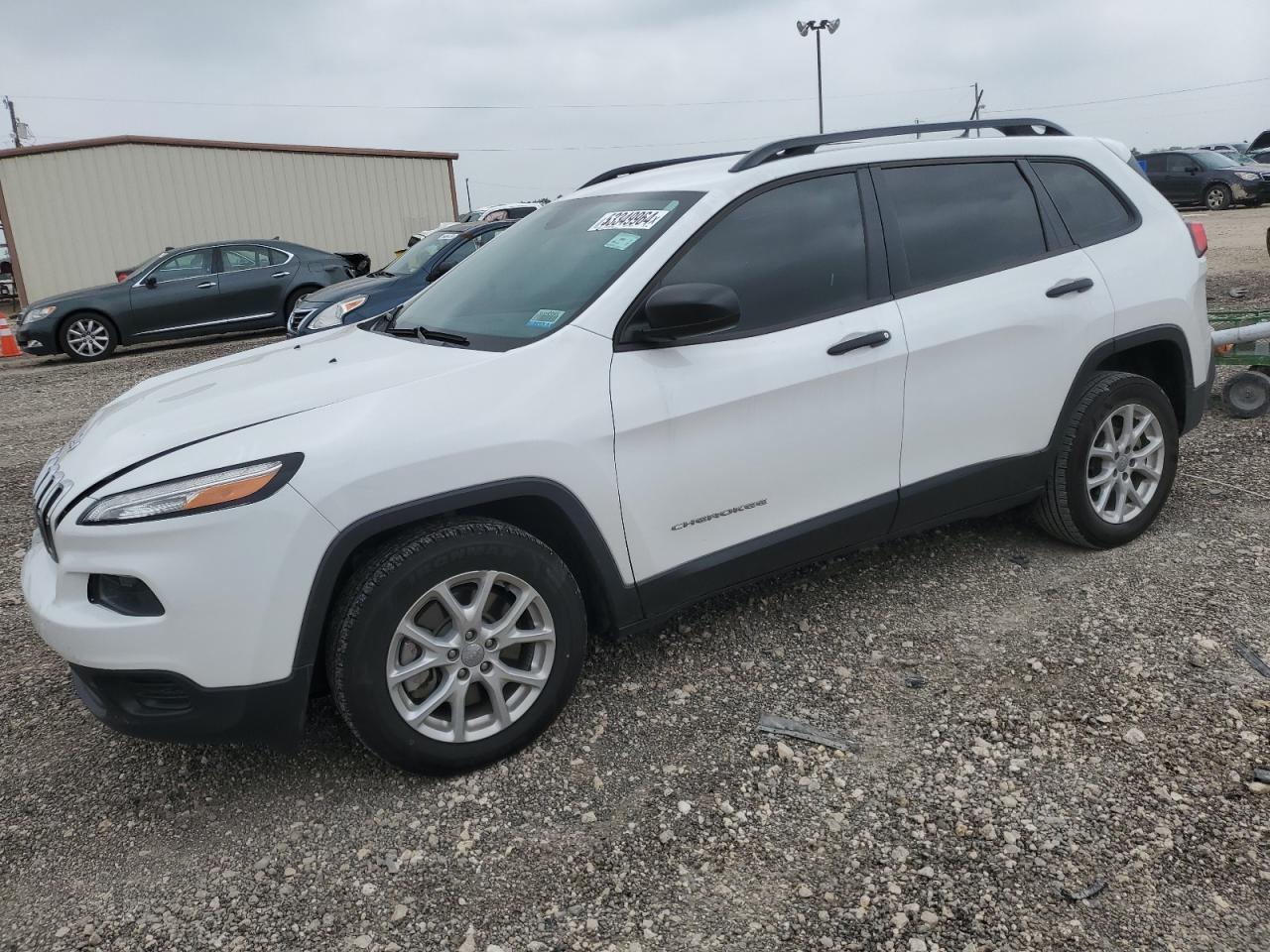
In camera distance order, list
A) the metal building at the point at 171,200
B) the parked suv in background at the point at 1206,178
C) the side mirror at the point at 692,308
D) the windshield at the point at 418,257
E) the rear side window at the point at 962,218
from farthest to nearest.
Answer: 1. the parked suv in background at the point at 1206,178
2. the metal building at the point at 171,200
3. the windshield at the point at 418,257
4. the rear side window at the point at 962,218
5. the side mirror at the point at 692,308

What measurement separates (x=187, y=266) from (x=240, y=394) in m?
12.5

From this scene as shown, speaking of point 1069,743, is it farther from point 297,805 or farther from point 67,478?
point 67,478

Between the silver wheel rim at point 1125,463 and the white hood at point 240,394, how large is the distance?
2605 millimetres

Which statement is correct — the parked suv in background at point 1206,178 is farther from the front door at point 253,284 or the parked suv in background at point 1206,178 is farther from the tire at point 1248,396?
the tire at point 1248,396

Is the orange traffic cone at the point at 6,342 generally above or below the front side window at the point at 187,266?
below

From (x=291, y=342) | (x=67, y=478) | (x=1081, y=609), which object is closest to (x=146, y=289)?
(x=291, y=342)

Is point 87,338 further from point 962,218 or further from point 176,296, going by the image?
point 962,218

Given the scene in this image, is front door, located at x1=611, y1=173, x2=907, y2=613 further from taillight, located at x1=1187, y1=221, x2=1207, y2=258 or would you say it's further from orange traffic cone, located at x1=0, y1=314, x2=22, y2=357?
orange traffic cone, located at x1=0, y1=314, x2=22, y2=357

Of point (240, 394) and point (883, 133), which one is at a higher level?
point (883, 133)

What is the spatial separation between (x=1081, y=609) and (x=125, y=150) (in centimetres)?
2283

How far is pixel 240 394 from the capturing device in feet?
10.2

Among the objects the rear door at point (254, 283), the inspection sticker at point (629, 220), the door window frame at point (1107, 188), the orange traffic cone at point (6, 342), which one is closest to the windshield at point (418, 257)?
the rear door at point (254, 283)

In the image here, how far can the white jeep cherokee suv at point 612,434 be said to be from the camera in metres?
2.69

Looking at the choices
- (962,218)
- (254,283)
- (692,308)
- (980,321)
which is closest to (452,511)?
(692,308)
